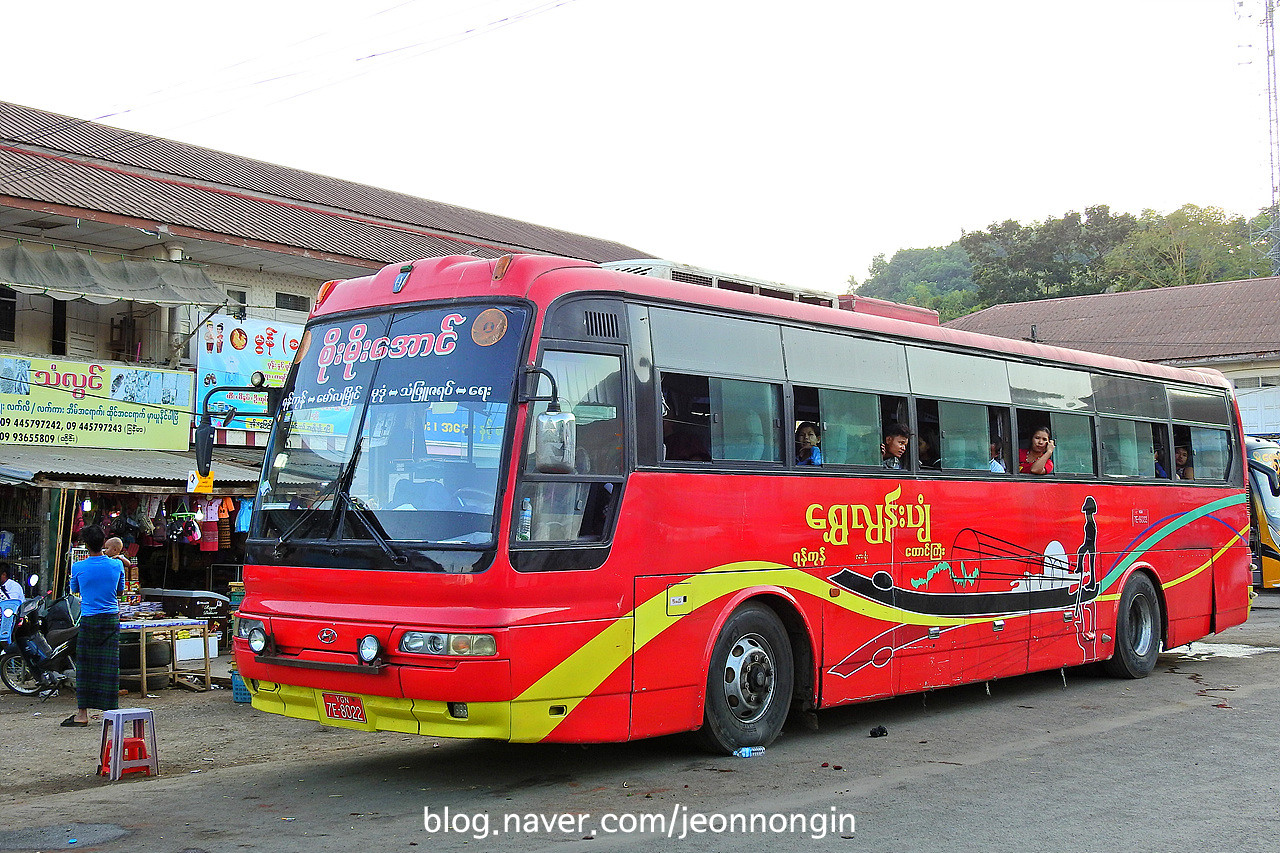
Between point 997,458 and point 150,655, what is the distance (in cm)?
921

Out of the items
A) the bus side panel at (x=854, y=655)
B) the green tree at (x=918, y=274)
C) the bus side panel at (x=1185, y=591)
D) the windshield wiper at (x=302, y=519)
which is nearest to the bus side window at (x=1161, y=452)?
the bus side panel at (x=1185, y=591)

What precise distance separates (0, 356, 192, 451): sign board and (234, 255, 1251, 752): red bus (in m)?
9.97

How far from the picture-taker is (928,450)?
1016 cm

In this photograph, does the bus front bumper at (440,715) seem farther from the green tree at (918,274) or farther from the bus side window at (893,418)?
the green tree at (918,274)

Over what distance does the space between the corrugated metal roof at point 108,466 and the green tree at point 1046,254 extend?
52509 mm

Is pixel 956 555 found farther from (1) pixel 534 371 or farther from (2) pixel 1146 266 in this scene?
(2) pixel 1146 266

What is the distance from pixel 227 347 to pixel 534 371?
13.6 metres

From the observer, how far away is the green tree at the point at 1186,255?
62312 mm

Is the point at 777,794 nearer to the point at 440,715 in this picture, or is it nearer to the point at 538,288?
the point at 440,715

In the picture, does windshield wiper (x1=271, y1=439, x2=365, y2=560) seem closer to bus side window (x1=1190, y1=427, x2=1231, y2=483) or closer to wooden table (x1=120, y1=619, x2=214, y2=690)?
wooden table (x1=120, y1=619, x2=214, y2=690)

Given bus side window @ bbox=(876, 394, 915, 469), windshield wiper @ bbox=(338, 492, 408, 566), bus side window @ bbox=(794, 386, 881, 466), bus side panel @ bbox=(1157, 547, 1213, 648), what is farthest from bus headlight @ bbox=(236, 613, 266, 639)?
bus side panel @ bbox=(1157, 547, 1213, 648)

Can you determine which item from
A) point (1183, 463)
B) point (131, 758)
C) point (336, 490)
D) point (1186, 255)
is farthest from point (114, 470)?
point (1186, 255)

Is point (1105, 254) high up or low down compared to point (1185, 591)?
up

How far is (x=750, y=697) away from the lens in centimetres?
844
